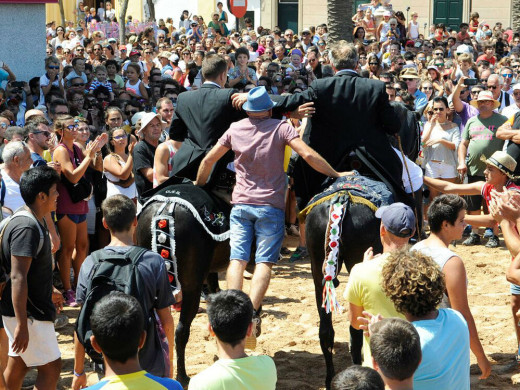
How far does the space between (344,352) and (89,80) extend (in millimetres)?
8858

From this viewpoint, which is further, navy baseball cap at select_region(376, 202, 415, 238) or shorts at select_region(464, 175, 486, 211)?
shorts at select_region(464, 175, 486, 211)

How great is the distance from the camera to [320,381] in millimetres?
6879

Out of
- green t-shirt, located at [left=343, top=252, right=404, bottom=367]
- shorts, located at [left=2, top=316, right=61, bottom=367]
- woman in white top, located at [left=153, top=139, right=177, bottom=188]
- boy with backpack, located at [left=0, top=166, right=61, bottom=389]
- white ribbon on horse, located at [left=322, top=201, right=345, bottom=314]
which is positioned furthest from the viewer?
woman in white top, located at [left=153, top=139, right=177, bottom=188]

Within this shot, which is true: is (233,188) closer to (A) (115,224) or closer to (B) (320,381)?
(B) (320,381)

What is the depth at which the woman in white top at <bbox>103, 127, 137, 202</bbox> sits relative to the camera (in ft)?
29.8

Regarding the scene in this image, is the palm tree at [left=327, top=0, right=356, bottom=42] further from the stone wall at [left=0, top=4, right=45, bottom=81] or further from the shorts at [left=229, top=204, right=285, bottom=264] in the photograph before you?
the shorts at [left=229, top=204, right=285, bottom=264]

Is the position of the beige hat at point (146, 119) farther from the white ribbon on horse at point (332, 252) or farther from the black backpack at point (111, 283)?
the black backpack at point (111, 283)

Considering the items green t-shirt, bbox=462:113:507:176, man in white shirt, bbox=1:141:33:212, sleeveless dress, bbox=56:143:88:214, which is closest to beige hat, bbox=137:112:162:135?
sleeveless dress, bbox=56:143:88:214

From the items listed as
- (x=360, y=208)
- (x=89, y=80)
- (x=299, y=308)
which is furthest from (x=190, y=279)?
(x=89, y=80)

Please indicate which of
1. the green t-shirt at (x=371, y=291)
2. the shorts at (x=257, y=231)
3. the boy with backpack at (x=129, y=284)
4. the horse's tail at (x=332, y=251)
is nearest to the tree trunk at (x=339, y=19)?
the shorts at (x=257, y=231)

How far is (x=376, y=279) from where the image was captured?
184 inches

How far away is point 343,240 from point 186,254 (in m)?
1.24

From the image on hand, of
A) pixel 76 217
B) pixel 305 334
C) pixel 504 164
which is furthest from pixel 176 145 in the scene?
pixel 504 164

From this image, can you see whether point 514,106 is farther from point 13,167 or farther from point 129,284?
point 129,284
